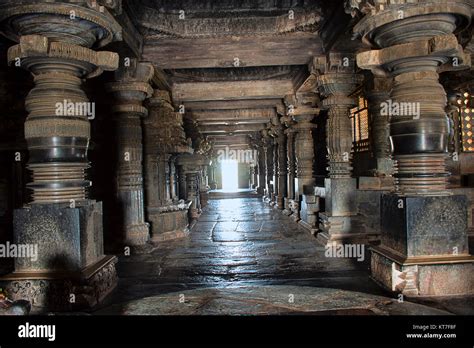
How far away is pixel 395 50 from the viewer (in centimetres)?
413

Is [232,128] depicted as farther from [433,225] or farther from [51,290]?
[51,290]

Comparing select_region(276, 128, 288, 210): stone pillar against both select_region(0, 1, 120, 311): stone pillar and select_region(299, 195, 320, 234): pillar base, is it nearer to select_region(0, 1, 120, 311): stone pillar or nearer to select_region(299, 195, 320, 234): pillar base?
select_region(299, 195, 320, 234): pillar base

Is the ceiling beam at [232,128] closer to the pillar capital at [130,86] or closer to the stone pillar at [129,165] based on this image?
the stone pillar at [129,165]

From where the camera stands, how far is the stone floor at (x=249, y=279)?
3.05 m

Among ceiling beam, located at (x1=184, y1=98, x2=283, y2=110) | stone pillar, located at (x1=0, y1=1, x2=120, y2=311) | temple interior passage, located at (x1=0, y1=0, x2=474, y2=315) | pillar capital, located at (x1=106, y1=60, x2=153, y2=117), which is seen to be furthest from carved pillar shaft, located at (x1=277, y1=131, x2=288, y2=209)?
stone pillar, located at (x1=0, y1=1, x2=120, y2=311)

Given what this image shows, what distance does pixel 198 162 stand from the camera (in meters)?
11.6

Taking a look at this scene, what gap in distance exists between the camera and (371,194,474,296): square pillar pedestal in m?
3.95

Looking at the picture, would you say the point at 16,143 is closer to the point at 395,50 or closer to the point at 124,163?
the point at 124,163

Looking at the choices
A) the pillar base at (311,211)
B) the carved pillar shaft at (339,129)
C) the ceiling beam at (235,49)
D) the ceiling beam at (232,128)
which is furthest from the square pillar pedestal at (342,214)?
the ceiling beam at (232,128)

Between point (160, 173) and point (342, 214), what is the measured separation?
155 inches

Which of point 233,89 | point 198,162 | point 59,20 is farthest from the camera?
point 198,162

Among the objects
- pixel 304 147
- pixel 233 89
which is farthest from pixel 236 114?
pixel 304 147

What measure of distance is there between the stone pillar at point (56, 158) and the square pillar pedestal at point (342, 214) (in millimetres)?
4441
